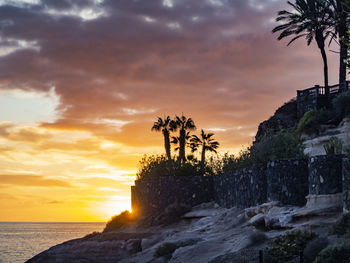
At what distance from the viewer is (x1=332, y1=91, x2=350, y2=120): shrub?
4688 cm

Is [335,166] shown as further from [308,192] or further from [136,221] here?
[136,221]

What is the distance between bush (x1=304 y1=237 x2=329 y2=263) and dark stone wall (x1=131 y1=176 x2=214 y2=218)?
22.9m

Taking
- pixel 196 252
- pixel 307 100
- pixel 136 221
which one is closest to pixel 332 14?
pixel 307 100

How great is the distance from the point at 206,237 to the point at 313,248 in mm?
9742

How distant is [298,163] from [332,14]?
34.5 meters

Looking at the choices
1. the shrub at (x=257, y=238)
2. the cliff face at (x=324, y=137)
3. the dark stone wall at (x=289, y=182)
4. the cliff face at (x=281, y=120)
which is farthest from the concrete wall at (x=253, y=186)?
the cliff face at (x=281, y=120)

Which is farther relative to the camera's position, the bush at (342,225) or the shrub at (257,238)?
the shrub at (257,238)

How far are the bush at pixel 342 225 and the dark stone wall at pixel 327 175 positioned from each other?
3.13 meters

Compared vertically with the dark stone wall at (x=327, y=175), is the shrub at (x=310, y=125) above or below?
above

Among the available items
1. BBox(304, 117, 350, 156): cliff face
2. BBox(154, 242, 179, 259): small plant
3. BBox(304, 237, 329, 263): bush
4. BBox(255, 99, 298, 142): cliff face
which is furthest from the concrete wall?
BBox(255, 99, 298, 142): cliff face

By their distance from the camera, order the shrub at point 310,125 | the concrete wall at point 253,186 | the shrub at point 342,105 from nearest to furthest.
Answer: the concrete wall at point 253,186
the shrub at point 310,125
the shrub at point 342,105

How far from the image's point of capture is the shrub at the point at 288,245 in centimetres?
1953

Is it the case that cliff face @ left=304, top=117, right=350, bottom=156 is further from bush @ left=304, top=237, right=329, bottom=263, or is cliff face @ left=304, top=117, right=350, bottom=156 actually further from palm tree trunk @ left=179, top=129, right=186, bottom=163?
palm tree trunk @ left=179, top=129, right=186, bottom=163

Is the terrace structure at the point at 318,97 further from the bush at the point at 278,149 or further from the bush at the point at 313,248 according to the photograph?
the bush at the point at 313,248
